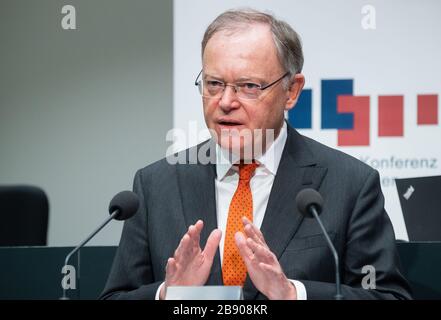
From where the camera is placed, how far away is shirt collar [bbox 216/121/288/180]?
7.80 ft

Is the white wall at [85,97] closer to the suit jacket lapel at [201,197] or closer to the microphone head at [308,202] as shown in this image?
the suit jacket lapel at [201,197]

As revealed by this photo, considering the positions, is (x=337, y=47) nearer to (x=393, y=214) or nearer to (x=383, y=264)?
(x=393, y=214)

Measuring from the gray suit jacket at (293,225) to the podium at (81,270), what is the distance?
125 millimetres

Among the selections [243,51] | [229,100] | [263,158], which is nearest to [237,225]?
[263,158]

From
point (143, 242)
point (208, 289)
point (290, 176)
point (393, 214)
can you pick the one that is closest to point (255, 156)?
point (290, 176)

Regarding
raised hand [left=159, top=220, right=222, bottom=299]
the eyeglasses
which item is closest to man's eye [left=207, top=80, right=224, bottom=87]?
the eyeglasses

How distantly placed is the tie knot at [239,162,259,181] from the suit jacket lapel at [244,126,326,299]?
7 centimetres

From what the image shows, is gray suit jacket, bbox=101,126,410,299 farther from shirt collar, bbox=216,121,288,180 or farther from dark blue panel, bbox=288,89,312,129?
dark blue panel, bbox=288,89,312,129

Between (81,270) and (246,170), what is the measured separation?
587mm

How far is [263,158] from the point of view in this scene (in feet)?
7.82

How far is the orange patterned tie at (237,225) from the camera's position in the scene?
2223 millimetres

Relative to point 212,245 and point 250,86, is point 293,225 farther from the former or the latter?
point 250,86

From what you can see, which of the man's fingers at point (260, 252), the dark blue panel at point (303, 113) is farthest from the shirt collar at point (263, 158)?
the dark blue panel at point (303, 113)

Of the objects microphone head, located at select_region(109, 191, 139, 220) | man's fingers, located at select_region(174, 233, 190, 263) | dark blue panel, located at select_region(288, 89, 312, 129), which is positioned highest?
dark blue panel, located at select_region(288, 89, 312, 129)
